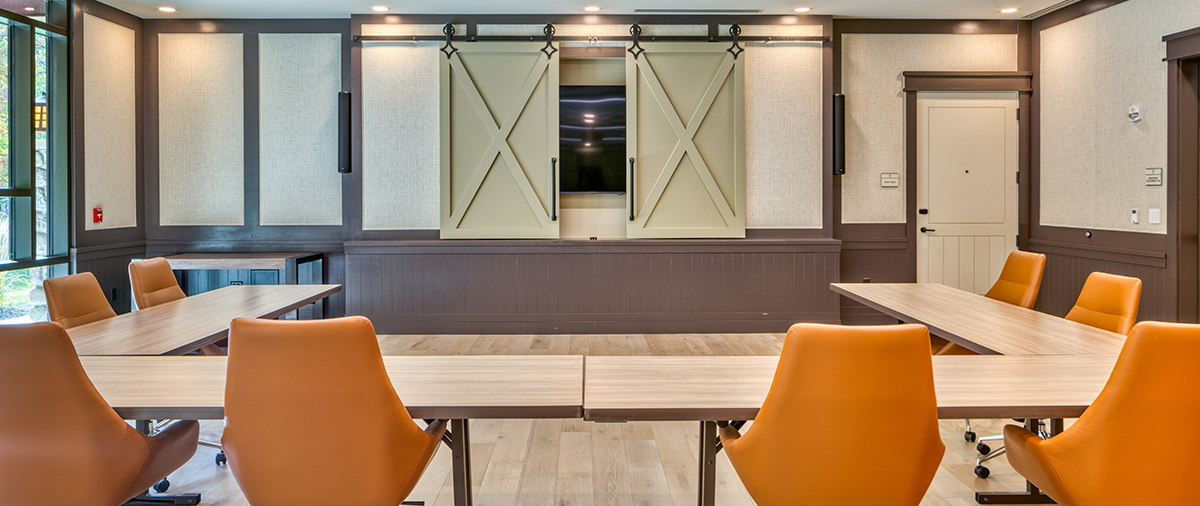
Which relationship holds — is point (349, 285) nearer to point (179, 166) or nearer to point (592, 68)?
point (179, 166)

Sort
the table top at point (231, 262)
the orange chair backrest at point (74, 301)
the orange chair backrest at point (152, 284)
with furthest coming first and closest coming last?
the table top at point (231, 262) → the orange chair backrest at point (152, 284) → the orange chair backrest at point (74, 301)

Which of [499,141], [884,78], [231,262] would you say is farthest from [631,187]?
[231,262]

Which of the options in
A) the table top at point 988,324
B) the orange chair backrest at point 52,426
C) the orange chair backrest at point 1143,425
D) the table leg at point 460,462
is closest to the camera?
the orange chair backrest at point 1143,425

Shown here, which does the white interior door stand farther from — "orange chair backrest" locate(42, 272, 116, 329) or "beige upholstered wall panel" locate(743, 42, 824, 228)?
"orange chair backrest" locate(42, 272, 116, 329)

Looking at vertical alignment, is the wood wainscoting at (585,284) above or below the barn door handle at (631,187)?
below

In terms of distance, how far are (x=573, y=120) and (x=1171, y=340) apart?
4.86 meters

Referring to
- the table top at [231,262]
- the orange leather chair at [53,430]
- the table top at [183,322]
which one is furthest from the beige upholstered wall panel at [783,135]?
the orange leather chair at [53,430]

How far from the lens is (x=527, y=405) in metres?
1.65

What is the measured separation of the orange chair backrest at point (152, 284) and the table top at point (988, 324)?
12.3ft

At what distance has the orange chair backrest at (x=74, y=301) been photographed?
112 inches

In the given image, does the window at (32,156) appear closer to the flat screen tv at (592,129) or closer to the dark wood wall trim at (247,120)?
the dark wood wall trim at (247,120)

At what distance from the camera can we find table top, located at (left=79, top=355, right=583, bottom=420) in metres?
1.65

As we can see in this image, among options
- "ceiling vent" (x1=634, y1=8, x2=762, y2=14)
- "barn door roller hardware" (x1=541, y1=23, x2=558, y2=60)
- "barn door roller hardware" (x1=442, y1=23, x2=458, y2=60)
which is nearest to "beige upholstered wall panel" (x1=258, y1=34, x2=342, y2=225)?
"barn door roller hardware" (x1=442, y1=23, x2=458, y2=60)

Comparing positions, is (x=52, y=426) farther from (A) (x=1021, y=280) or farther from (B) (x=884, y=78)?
(B) (x=884, y=78)
